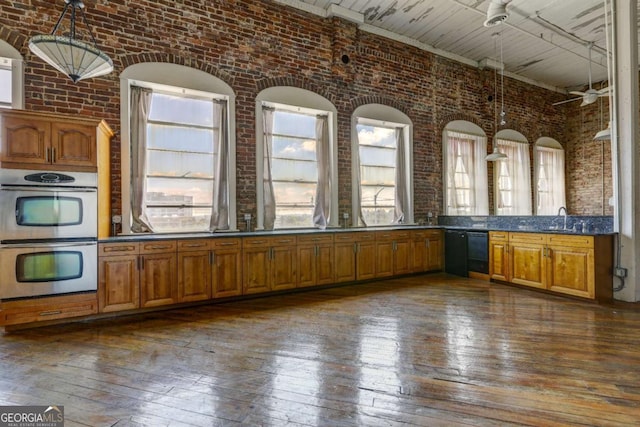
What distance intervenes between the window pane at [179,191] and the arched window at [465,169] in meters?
4.94

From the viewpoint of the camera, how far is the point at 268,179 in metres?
5.51

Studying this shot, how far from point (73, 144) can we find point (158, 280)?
1765 millimetres

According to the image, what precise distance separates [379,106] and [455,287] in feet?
11.7

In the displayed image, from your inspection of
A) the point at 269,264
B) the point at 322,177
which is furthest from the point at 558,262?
the point at 269,264

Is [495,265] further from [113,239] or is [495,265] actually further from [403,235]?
[113,239]

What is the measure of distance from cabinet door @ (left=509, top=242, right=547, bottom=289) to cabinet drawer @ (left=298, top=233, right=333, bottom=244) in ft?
9.59

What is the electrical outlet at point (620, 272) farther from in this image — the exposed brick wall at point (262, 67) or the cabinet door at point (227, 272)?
the cabinet door at point (227, 272)

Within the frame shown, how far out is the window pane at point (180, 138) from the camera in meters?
4.81

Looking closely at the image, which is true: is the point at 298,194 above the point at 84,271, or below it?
above

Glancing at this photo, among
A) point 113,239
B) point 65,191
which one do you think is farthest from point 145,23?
point 113,239

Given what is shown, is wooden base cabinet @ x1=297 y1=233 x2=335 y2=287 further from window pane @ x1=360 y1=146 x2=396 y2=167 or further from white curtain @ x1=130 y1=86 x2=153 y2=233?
white curtain @ x1=130 y1=86 x2=153 y2=233

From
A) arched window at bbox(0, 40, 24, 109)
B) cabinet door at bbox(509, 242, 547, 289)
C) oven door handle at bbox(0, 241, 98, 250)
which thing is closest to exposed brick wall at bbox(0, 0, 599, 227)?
arched window at bbox(0, 40, 24, 109)

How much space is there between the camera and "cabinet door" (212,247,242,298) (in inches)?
178

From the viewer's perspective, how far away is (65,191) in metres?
3.68
